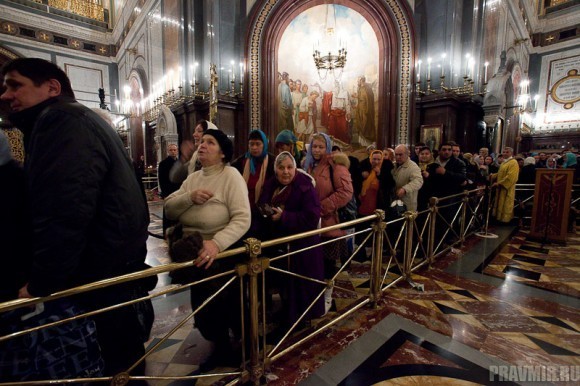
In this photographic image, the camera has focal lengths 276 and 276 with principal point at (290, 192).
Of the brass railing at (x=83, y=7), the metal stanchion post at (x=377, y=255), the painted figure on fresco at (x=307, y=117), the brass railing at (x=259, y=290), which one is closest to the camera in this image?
the brass railing at (x=259, y=290)

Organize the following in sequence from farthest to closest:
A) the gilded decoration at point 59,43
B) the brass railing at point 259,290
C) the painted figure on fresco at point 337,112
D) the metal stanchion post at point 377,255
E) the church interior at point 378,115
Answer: the gilded decoration at point 59,43, the painted figure on fresco at point 337,112, the metal stanchion post at point 377,255, the church interior at point 378,115, the brass railing at point 259,290

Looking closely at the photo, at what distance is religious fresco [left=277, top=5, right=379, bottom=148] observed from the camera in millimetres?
10023

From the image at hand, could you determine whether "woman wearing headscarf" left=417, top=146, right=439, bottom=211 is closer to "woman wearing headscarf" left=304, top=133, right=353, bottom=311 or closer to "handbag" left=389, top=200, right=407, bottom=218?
"handbag" left=389, top=200, right=407, bottom=218

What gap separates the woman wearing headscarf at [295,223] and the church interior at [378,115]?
30cm

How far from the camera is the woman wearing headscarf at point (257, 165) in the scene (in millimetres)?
2631

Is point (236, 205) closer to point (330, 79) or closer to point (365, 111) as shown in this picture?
point (365, 111)

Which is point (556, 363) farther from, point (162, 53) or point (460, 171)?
point (162, 53)

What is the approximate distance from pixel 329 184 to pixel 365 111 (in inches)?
313

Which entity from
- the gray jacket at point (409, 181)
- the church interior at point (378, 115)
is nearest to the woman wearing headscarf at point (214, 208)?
the church interior at point (378, 115)

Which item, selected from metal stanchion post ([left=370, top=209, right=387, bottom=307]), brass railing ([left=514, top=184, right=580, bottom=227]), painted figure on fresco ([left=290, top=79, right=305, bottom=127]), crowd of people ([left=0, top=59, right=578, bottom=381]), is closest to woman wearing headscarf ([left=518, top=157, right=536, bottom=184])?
brass railing ([left=514, top=184, right=580, bottom=227])

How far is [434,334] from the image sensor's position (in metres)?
2.36

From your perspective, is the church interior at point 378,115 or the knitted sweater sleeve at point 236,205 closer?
the knitted sweater sleeve at point 236,205

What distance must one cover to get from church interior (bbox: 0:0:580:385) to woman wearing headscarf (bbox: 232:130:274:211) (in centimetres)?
95

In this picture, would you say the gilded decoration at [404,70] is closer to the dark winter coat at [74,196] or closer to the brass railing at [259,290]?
the brass railing at [259,290]
